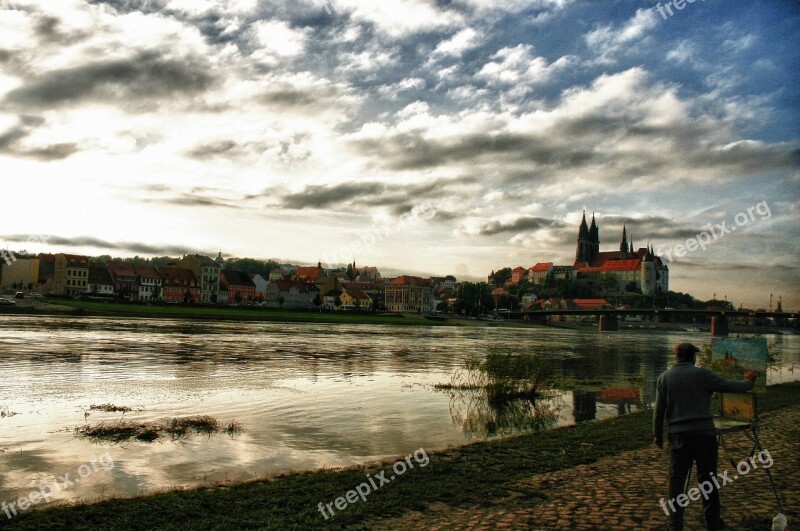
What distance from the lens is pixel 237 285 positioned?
7534 inches

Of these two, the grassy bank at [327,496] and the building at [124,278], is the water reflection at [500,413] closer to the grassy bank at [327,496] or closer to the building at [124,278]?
the grassy bank at [327,496]

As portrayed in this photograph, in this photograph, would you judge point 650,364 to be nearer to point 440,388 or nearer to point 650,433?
point 440,388

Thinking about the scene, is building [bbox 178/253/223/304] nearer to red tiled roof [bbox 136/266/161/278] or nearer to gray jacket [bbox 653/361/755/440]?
red tiled roof [bbox 136/266/161/278]

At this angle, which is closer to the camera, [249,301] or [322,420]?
[322,420]

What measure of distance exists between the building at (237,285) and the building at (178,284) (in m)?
10.7

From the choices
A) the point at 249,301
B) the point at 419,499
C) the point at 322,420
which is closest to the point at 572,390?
the point at 322,420

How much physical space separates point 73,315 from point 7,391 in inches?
2523

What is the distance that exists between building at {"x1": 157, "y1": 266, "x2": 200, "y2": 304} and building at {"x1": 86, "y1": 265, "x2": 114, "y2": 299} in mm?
13154

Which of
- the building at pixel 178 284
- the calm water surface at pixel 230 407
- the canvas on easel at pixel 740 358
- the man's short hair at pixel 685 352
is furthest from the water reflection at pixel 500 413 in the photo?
the building at pixel 178 284

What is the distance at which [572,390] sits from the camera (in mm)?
27766

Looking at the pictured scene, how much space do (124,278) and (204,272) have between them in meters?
22.3

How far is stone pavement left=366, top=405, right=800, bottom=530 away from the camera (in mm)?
8625

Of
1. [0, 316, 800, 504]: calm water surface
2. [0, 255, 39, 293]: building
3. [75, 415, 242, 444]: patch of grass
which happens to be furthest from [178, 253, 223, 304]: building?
[75, 415, 242, 444]: patch of grass

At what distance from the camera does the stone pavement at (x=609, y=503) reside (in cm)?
862
